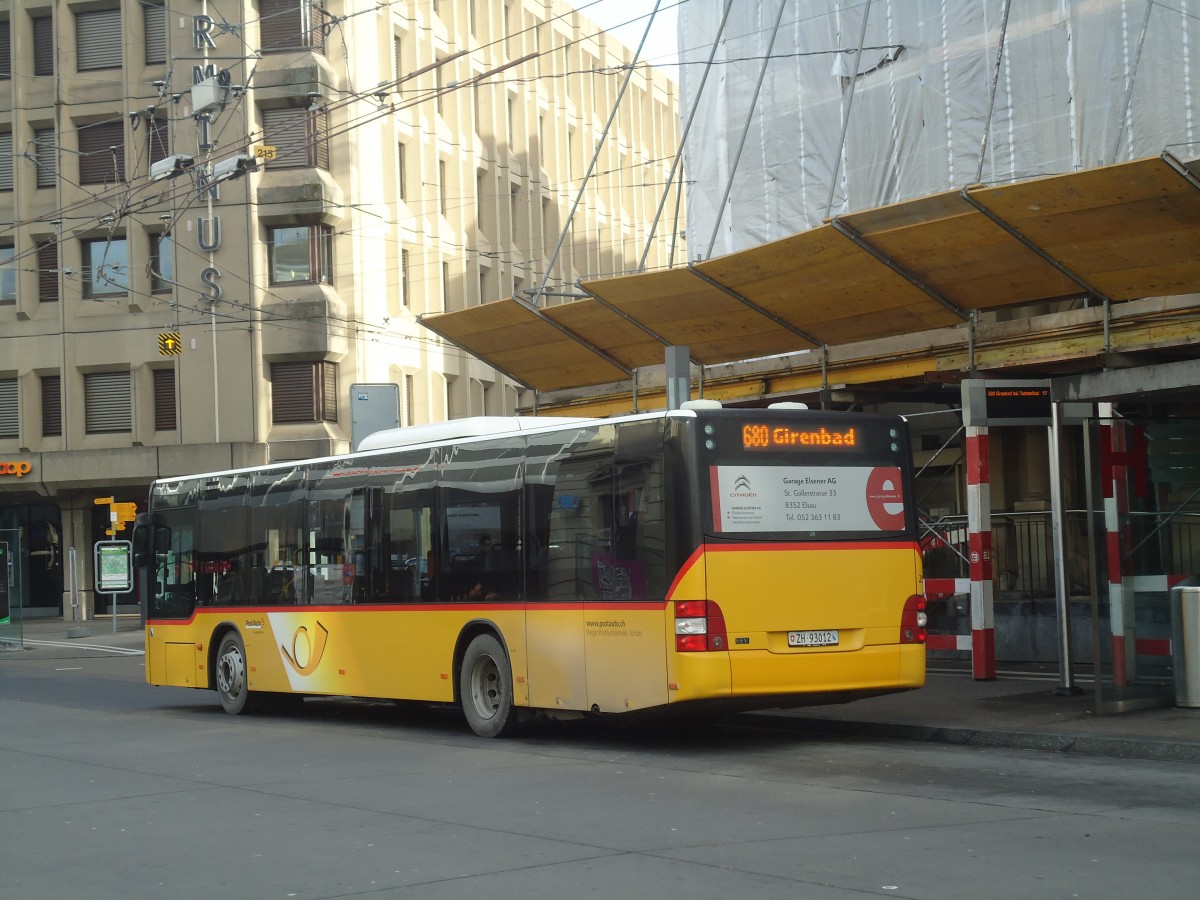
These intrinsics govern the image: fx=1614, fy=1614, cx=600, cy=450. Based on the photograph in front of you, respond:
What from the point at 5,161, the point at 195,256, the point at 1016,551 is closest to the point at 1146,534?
the point at 1016,551

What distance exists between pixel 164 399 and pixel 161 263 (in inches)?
153

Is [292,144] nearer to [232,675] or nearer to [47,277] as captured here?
[47,277]

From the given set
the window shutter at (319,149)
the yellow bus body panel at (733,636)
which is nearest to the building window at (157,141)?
the window shutter at (319,149)

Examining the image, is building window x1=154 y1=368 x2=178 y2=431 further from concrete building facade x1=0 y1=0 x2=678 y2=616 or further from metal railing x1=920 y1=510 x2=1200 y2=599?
metal railing x1=920 y1=510 x2=1200 y2=599

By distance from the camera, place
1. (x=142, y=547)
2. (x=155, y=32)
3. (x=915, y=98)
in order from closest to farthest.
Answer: (x=915, y=98)
(x=142, y=547)
(x=155, y=32)

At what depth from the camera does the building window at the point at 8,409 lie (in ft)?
156

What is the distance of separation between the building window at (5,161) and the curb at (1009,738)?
3947 centimetres

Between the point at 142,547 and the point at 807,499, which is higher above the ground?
the point at 807,499

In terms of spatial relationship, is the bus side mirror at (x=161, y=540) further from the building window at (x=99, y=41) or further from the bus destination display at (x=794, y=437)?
the building window at (x=99, y=41)

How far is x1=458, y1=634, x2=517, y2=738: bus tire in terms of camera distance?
14.4m

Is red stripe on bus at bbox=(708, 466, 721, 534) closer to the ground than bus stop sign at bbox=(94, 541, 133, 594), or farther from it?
farther from it

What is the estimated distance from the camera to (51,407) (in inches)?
1873

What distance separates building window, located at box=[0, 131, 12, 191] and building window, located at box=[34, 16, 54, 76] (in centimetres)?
214

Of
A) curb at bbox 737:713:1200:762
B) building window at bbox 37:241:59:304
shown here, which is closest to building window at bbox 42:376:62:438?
building window at bbox 37:241:59:304
